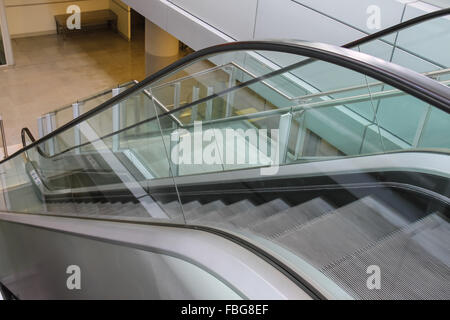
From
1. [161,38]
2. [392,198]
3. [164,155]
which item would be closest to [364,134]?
[392,198]

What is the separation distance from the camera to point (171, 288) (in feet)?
7.53

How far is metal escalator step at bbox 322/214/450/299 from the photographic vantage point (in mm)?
1735

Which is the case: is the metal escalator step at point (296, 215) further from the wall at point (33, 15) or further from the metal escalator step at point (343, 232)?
the wall at point (33, 15)

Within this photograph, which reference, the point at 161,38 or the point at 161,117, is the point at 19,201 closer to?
the point at 161,117

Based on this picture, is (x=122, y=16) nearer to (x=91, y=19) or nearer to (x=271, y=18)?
(x=91, y=19)

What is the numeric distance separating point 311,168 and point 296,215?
1.08 ft

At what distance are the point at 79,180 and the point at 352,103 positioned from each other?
2.86 m

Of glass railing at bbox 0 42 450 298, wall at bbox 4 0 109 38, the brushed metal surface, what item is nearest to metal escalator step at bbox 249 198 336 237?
glass railing at bbox 0 42 450 298

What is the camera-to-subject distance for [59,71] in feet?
37.1

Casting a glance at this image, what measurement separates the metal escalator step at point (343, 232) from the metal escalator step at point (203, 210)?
1.92 feet

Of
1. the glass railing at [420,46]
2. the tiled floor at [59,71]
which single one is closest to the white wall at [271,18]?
the glass railing at [420,46]

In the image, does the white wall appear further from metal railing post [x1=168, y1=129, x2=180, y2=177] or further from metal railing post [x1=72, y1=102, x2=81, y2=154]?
metal railing post [x1=168, y1=129, x2=180, y2=177]

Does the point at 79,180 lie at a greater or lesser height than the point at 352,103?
lesser
